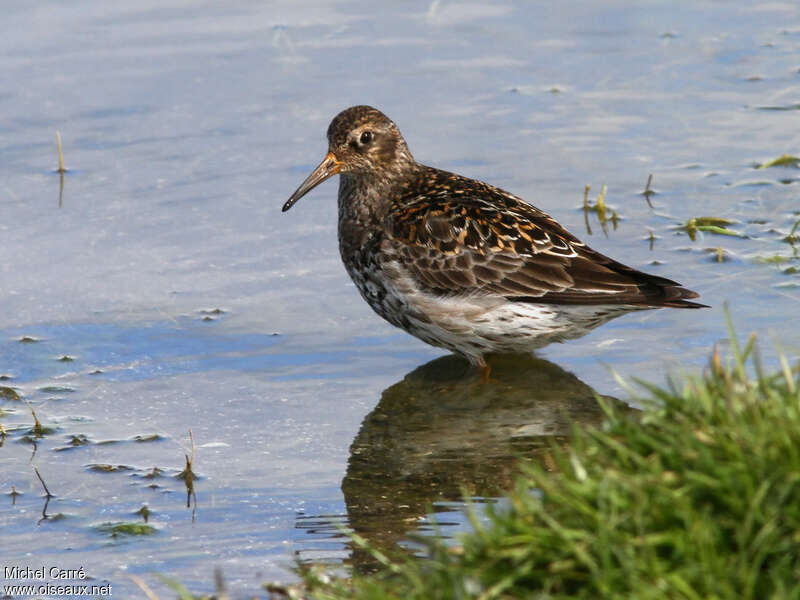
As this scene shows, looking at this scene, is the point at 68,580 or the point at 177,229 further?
the point at 177,229

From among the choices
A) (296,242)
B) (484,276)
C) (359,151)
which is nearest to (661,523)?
(484,276)

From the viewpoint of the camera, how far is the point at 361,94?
1167 centimetres

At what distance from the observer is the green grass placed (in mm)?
4039

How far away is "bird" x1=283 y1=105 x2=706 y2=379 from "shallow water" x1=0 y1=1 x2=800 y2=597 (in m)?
0.32

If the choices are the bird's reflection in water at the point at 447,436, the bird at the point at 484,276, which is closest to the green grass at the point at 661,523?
the bird's reflection in water at the point at 447,436

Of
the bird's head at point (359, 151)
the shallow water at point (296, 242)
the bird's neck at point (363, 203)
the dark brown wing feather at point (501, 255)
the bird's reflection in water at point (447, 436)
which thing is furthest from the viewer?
the bird's head at point (359, 151)

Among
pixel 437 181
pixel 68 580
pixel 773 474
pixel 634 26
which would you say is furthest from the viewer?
pixel 634 26

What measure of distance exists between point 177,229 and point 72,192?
1142 mm

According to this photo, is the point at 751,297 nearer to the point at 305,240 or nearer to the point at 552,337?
the point at 552,337

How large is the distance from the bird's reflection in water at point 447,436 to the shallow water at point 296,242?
21 millimetres

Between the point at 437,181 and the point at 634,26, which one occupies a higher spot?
the point at 634,26

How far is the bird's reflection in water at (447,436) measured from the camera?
659 cm

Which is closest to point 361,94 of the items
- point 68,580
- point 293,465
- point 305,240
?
point 305,240

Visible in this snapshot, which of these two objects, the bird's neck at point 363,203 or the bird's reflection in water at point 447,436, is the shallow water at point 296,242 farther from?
the bird's neck at point 363,203
